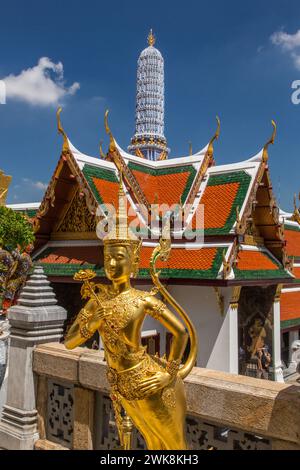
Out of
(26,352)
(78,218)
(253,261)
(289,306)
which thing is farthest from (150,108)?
(26,352)

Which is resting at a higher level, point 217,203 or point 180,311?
point 217,203

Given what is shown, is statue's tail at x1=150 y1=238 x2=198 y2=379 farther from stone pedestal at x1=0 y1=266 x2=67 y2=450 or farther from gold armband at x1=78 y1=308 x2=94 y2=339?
stone pedestal at x1=0 y1=266 x2=67 y2=450

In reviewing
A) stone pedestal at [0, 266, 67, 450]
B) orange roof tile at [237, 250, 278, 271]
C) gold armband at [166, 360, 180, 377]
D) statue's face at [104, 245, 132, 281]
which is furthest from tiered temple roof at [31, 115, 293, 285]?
gold armband at [166, 360, 180, 377]

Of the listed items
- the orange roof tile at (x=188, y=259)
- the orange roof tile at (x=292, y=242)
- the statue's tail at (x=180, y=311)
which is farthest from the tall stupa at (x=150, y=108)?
the statue's tail at (x=180, y=311)

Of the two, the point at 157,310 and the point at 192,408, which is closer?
the point at 157,310

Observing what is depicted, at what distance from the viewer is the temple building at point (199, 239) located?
10.3 metres

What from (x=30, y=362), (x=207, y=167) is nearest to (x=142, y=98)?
(x=207, y=167)

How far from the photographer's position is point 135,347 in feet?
9.59

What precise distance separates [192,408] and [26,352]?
2.11 meters

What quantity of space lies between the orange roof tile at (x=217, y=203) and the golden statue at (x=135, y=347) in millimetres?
8055

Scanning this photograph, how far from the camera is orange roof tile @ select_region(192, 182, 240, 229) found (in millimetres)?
11117

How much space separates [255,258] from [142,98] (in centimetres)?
3334

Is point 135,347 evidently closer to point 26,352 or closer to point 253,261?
point 26,352
